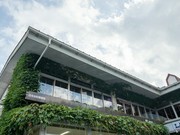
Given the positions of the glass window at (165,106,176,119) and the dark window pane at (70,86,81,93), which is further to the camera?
the glass window at (165,106,176,119)

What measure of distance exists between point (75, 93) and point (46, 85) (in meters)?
1.63

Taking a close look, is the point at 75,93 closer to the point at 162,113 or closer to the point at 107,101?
the point at 107,101

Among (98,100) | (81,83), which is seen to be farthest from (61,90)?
(98,100)

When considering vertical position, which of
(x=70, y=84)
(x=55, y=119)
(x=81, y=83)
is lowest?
(x=55, y=119)

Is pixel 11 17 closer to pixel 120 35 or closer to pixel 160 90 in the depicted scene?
pixel 120 35

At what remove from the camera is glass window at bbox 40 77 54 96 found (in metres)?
7.65

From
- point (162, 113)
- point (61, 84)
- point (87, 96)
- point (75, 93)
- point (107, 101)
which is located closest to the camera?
point (61, 84)

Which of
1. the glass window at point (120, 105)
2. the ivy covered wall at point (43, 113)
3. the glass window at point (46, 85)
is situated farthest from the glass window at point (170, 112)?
the glass window at point (46, 85)

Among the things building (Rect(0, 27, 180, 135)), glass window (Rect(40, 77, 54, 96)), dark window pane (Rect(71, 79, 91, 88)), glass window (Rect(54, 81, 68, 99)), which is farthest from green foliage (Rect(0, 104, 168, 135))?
dark window pane (Rect(71, 79, 91, 88))

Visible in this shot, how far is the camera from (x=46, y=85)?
790 centimetres

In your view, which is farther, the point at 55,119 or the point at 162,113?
the point at 162,113

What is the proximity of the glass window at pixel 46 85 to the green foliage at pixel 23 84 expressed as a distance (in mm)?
482

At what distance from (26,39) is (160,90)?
997cm

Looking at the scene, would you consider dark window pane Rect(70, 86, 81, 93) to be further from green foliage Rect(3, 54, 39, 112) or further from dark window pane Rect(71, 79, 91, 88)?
green foliage Rect(3, 54, 39, 112)
